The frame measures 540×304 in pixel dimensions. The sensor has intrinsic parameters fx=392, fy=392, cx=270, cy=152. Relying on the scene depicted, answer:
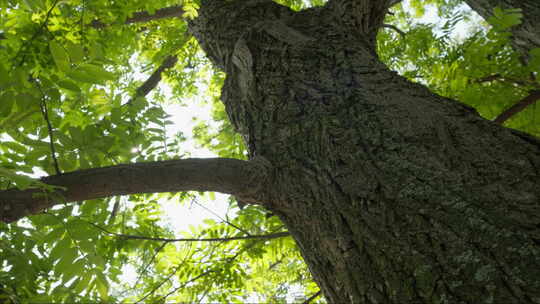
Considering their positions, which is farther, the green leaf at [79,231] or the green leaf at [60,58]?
the green leaf at [79,231]

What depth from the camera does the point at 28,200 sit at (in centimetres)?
133

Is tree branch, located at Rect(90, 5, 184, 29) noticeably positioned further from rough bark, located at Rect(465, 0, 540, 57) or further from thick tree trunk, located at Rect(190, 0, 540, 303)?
rough bark, located at Rect(465, 0, 540, 57)

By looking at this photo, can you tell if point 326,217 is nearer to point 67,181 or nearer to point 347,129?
point 347,129

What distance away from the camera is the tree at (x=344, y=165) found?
3.36 feet

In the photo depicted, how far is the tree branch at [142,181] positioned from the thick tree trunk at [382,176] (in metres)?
0.13

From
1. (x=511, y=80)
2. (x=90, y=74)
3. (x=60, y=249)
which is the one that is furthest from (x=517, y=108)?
(x=60, y=249)

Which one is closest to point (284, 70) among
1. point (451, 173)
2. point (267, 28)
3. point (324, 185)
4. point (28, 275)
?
point (267, 28)

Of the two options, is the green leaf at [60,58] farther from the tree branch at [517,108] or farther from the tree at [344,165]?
the tree branch at [517,108]

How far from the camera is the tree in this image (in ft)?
3.36

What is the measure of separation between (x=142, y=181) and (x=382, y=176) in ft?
2.74

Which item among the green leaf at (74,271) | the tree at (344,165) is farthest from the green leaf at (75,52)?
the green leaf at (74,271)

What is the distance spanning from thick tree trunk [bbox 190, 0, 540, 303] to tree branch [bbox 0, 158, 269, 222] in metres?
0.13

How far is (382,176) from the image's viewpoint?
4.18 ft

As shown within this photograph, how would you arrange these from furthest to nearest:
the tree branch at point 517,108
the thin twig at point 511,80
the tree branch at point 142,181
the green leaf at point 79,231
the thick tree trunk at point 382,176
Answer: the thin twig at point 511,80
the tree branch at point 517,108
the green leaf at point 79,231
the tree branch at point 142,181
the thick tree trunk at point 382,176
